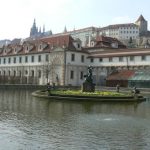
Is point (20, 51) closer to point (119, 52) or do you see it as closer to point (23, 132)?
point (119, 52)

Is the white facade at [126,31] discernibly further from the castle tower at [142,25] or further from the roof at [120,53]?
the roof at [120,53]

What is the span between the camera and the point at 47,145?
51.4 feet

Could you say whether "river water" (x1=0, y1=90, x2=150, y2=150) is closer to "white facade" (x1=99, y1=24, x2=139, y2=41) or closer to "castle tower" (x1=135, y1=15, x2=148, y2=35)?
"white facade" (x1=99, y1=24, x2=139, y2=41)

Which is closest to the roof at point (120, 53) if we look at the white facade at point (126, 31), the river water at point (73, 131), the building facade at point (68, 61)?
the building facade at point (68, 61)

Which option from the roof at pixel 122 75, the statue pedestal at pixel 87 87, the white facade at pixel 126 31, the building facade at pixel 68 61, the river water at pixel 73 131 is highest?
the white facade at pixel 126 31

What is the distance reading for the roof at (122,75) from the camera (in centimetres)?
7162

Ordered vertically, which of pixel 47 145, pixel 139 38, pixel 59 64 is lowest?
pixel 47 145

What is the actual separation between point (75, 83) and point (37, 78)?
1028cm

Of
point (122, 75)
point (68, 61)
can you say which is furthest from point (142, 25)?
point (122, 75)

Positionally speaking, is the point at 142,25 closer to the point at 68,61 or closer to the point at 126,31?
the point at 126,31

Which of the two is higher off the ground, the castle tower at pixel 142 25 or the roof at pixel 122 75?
the castle tower at pixel 142 25

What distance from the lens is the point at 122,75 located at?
72.9m

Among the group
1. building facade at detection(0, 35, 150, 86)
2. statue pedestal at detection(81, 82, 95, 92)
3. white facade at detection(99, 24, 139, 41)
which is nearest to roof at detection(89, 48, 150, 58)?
building facade at detection(0, 35, 150, 86)

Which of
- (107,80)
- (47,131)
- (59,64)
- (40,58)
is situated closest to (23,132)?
(47,131)
